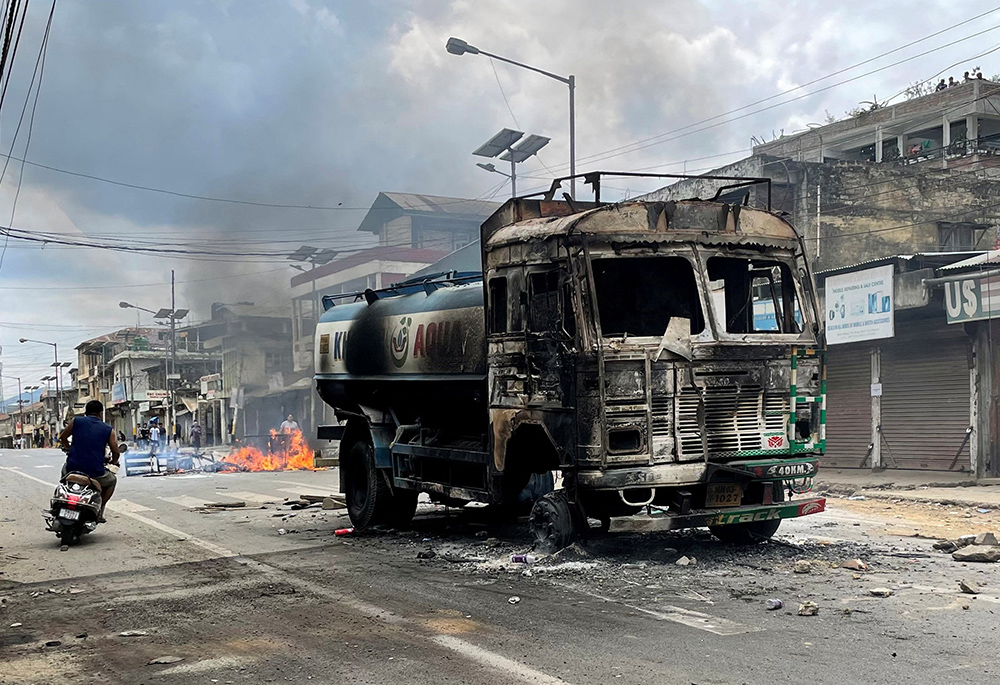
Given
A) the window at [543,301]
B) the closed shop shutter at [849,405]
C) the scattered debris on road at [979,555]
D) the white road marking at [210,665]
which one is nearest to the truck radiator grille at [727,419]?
the window at [543,301]

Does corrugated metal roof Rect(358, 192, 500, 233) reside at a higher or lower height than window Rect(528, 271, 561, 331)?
higher

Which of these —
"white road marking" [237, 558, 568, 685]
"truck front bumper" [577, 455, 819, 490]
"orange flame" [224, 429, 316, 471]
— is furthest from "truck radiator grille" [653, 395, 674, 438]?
"orange flame" [224, 429, 316, 471]

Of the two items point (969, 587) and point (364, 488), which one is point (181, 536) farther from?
point (969, 587)

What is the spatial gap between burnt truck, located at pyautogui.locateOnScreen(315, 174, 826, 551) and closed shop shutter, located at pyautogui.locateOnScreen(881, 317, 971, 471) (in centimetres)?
1091

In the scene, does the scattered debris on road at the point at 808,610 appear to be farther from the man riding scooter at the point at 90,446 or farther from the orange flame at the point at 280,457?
the orange flame at the point at 280,457

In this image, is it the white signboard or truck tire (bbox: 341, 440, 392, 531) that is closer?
truck tire (bbox: 341, 440, 392, 531)

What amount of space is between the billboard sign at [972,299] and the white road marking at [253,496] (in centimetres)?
1278

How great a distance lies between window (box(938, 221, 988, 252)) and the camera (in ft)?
93.4

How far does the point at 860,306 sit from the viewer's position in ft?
64.5

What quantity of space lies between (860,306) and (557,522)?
13.8 meters

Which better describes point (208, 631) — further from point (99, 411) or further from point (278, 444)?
point (278, 444)

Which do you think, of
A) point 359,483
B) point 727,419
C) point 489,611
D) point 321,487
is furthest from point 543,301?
point 321,487

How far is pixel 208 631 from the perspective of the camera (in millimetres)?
6102

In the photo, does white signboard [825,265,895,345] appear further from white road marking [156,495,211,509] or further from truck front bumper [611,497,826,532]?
white road marking [156,495,211,509]
